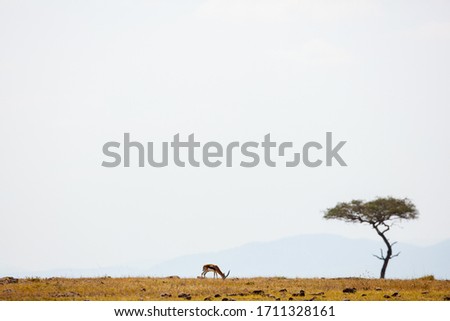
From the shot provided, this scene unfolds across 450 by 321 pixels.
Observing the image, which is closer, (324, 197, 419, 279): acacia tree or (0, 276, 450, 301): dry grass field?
(0, 276, 450, 301): dry grass field

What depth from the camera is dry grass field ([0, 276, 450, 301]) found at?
112ft

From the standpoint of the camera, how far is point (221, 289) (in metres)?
36.7

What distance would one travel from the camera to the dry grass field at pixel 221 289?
112ft

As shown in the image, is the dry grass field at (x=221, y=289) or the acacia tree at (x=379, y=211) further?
the acacia tree at (x=379, y=211)

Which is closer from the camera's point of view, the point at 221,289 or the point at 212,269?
the point at 221,289

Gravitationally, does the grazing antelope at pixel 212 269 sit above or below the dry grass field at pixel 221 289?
above

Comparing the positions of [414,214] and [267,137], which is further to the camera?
[267,137]

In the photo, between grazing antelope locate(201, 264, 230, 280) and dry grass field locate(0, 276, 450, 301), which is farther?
grazing antelope locate(201, 264, 230, 280)

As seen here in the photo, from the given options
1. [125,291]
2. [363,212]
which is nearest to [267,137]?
[363,212]

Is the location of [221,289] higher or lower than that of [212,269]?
lower

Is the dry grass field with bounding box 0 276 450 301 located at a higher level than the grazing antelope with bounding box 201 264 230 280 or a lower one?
lower

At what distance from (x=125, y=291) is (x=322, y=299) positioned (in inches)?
342

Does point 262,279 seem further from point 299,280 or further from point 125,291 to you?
point 125,291
